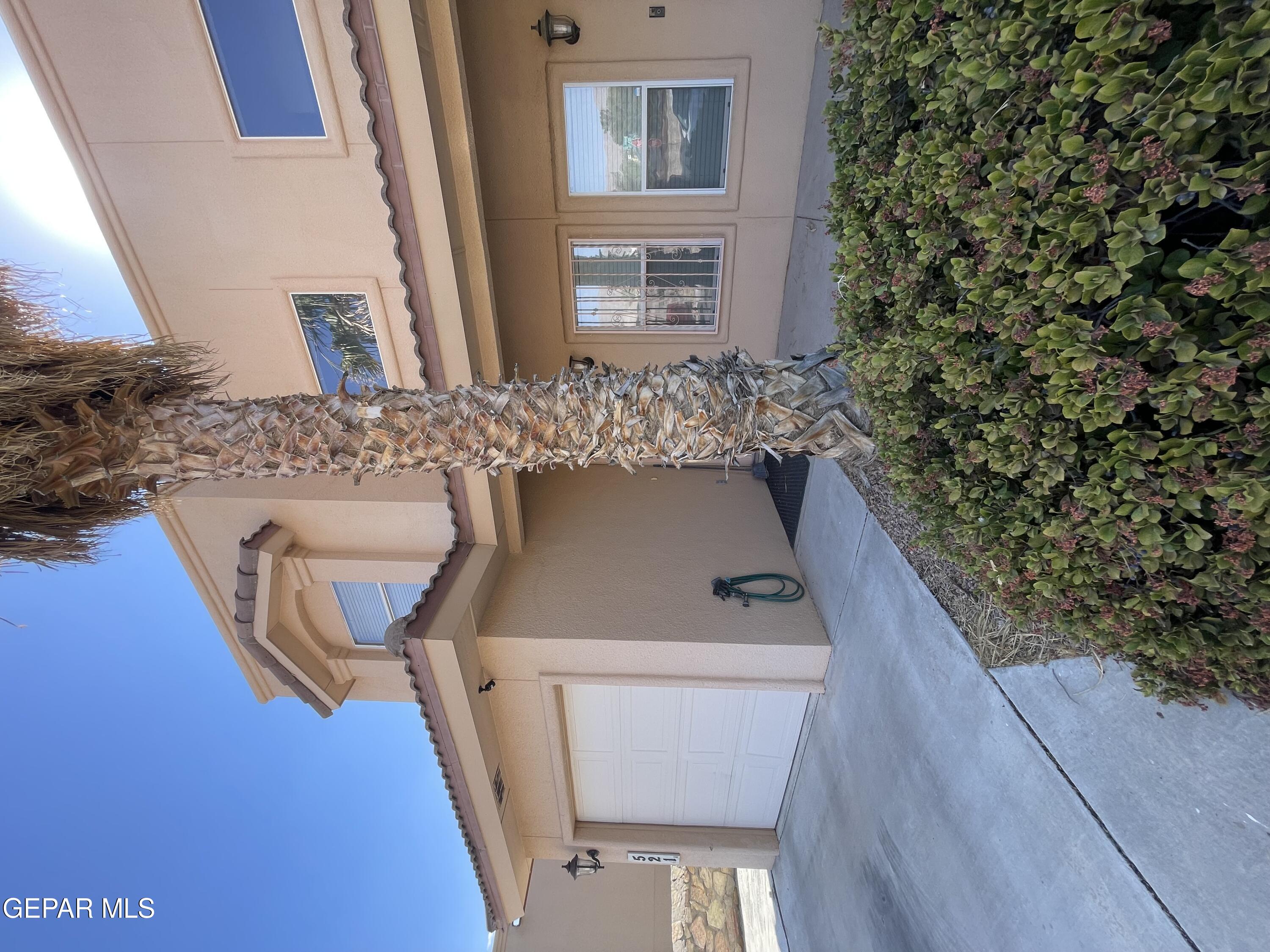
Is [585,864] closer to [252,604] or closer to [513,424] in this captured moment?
[252,604]

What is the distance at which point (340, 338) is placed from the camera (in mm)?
6395

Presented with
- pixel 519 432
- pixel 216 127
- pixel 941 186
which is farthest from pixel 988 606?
pixel 216 127

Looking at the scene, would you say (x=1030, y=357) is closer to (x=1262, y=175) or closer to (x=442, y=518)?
(x=1262, y=175)

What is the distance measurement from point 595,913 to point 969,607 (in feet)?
36.6

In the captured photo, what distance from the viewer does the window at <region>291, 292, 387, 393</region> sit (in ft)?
20.4

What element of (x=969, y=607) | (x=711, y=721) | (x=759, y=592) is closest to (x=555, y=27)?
(x=759, y=592)

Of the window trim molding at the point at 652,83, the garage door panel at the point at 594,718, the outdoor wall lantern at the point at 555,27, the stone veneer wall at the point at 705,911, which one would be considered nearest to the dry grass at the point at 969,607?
the garage door panel at the point at 594,718

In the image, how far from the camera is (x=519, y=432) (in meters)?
3.74

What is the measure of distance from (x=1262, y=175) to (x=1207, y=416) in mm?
673

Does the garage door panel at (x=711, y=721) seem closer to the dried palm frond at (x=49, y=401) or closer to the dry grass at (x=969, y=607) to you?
the dry grass at (x=969, y=607)

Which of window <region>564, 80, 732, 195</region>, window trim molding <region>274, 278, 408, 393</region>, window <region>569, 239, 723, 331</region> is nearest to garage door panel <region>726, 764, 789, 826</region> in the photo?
window <region>569, 239, 723, 331</region>

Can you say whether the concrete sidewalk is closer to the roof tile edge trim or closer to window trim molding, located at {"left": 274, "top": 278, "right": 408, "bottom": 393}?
window trim molding, located at {"left": 274, "top": 278, "right": 408, "bottom": 393}

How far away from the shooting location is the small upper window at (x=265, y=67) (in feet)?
17.1

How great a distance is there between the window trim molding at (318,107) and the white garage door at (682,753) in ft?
20.8
